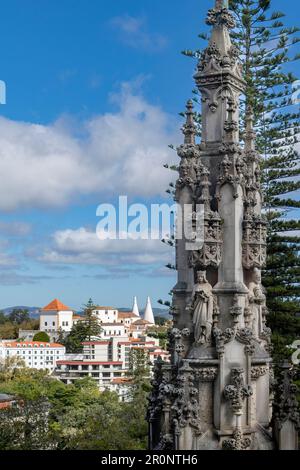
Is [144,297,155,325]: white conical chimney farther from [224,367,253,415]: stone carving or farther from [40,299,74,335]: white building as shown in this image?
[224,367,253,415]: stone carving

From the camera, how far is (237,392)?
847cm

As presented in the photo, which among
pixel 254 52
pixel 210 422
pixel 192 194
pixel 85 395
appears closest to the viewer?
pixel 210 422

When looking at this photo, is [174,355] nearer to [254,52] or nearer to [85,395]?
[254,52]

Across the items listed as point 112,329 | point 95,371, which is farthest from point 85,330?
point 95,371

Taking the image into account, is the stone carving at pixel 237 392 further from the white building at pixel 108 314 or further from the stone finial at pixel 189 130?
the white building at pixel 108 314

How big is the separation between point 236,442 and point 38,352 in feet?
285

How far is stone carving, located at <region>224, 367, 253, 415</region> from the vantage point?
848 cm

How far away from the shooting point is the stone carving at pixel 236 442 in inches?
332

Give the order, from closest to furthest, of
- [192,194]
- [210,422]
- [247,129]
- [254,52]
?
[210,422], [192,194], [247,129], [254,52]

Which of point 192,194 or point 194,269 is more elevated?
point 192,194

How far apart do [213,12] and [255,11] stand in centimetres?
1403
